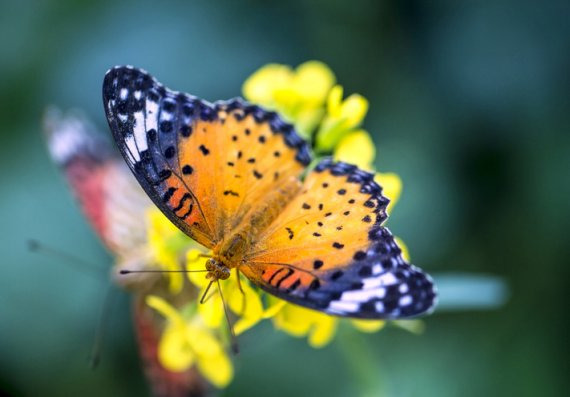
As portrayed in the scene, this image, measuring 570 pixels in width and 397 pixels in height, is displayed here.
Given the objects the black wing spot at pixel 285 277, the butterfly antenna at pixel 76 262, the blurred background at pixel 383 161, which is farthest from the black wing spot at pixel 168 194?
the butterfly antenna at pixel 76 262

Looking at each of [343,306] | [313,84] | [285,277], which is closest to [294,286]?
[285,277]

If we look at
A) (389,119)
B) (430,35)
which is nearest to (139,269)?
(389,119)

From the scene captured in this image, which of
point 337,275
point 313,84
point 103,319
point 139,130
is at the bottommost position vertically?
point 103,319

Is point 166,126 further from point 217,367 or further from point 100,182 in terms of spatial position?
point 217,367

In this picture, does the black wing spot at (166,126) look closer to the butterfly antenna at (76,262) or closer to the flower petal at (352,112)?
the flower petal at (352,112)

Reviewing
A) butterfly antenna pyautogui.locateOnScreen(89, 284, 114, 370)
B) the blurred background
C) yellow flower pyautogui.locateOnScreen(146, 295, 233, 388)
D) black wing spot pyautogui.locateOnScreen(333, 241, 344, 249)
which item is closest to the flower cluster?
yellow flower pyautogui.locateOnScreen(146, 295, 233, 388)

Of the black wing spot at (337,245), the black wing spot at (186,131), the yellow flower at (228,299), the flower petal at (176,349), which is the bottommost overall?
the flower petal at (176,349)
